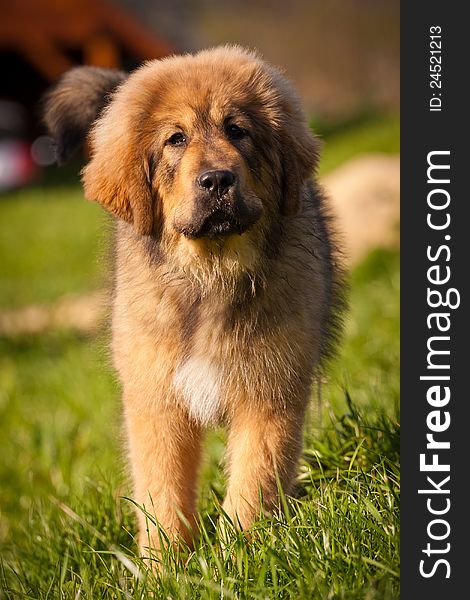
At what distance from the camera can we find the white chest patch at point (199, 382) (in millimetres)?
3508

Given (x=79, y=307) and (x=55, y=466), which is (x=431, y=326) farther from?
(x=79, y=307)

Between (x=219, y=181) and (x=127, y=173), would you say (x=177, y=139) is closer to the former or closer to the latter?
(x=127, y=173)

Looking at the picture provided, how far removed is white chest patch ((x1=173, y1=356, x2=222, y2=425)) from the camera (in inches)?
138

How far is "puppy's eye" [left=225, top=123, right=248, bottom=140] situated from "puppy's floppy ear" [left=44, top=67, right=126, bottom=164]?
1.03 m

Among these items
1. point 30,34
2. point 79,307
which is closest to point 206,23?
point 30,34

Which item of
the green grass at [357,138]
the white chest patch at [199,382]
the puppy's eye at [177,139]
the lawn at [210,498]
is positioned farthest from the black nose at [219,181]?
the green grass at [357,138]

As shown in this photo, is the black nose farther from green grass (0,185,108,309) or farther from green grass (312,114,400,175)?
green grass (312,114,400,175)

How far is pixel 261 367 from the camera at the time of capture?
3.50m

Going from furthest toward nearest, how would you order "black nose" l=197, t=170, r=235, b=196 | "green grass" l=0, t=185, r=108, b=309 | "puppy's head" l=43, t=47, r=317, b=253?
"green grass" l=0, t=185, r=108, b=309, "puppy's head" l=43, t=47, r=317, b=253, "black nose" l=197, t=170, r=235, b=196

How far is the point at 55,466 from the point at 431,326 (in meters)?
3.63

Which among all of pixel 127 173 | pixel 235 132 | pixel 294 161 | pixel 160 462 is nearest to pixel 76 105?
pixel 127 173

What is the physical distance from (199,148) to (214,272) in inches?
19.2

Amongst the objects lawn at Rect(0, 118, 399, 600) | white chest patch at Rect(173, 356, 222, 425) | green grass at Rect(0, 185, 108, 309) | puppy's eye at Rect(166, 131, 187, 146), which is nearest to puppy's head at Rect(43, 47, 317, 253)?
puppy's eye at Rect(166, 131, 187, 146)

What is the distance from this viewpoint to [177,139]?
353 cm
